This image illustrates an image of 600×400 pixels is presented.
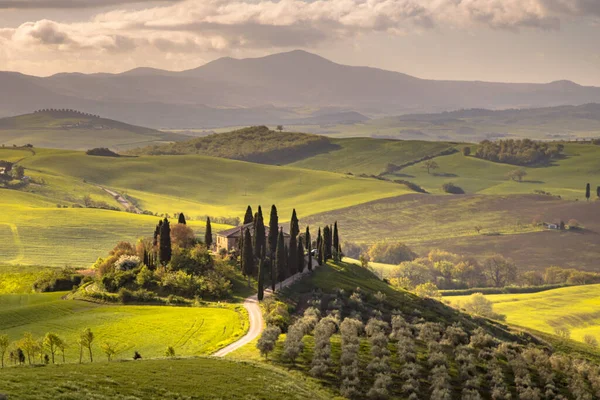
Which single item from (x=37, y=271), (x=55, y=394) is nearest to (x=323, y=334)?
(x=55, y=394)

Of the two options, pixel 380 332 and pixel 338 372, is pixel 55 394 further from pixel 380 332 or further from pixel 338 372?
pixel 380 332

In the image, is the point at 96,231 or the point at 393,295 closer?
the point at 393,295

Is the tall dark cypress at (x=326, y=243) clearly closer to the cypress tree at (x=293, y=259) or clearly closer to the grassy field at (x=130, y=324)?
the cypress tree at (x=293, y=259)

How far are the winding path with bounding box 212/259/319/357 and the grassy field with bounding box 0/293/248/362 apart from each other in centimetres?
94

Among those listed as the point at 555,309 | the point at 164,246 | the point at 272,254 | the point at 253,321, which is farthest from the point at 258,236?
the point at 555,309

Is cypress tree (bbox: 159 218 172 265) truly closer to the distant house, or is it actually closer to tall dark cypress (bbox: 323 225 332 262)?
the distant house

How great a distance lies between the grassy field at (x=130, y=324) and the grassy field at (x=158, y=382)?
43.6ft

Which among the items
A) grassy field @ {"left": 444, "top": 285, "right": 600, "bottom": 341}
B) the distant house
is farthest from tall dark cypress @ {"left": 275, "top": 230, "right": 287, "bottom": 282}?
grassy field @ {"left": 444, "top": 285, "right": 600, "bottom": 341}

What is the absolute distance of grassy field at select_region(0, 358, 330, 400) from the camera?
1793 inches

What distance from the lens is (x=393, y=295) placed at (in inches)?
4599

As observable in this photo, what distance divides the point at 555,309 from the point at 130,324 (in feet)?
363

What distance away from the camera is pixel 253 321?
287 ft

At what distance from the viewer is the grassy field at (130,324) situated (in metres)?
76.3

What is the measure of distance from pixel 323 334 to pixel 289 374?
12.2m
